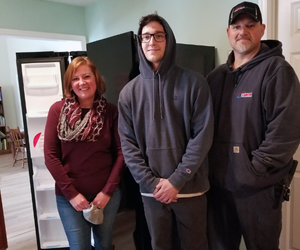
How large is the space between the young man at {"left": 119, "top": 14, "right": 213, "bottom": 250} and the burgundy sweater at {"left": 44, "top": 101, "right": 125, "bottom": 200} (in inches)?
9.0

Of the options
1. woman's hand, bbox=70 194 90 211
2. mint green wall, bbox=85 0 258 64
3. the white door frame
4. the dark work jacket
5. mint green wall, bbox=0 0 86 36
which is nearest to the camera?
the dark work jacket

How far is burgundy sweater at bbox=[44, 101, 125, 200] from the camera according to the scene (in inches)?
54.9

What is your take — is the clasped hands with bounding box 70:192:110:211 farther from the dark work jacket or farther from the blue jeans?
the dark work jacket

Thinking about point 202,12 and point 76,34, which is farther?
point 76,34

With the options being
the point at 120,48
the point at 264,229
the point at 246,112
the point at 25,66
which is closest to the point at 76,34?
the point at 25,66

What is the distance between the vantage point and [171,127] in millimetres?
1203

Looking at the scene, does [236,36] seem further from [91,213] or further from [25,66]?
[25,66]

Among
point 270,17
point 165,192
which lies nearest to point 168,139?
point 165,192

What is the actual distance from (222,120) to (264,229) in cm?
55

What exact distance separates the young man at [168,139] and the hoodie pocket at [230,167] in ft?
0.29

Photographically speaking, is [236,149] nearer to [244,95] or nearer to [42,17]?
[244,95]

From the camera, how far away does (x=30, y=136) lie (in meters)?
1.99

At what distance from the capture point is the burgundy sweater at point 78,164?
1.40 meters

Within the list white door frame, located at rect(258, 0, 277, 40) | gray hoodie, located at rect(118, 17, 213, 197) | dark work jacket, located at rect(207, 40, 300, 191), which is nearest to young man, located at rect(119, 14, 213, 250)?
gray hoodie, located at rect(118, 17, 213, 197)
